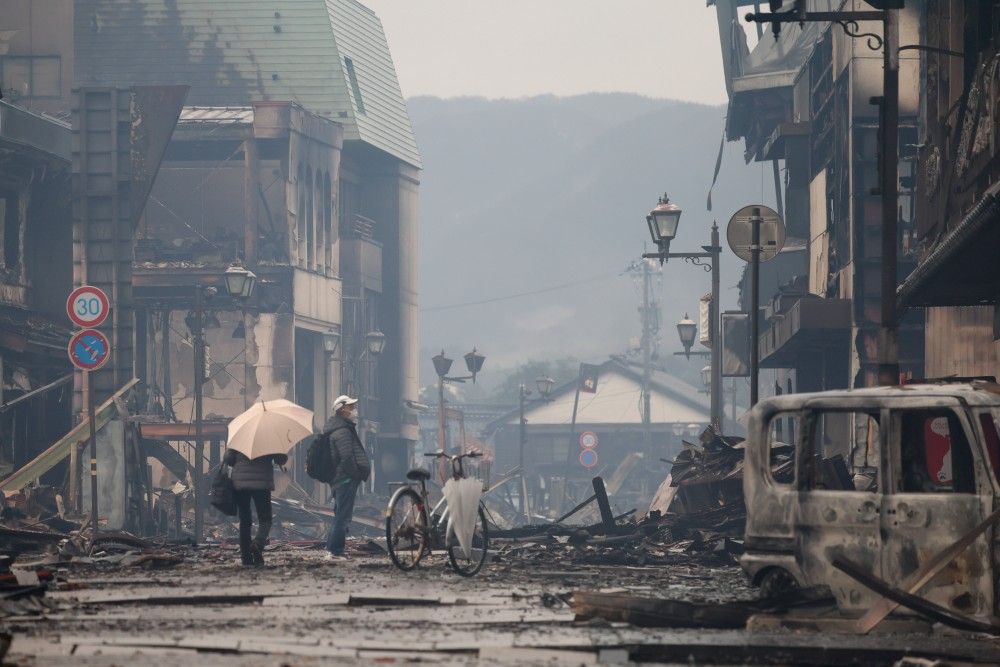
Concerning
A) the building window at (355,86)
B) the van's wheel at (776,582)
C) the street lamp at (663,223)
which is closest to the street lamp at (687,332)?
the street lamp at (663,223)

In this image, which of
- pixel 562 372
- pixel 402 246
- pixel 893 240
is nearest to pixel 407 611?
pixel 893 240

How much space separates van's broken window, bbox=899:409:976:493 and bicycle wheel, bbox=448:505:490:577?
6060 millimetres

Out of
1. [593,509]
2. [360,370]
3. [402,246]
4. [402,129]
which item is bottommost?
[593,509]

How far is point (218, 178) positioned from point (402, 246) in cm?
1240

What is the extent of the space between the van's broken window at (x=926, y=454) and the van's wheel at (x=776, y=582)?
3.99 ft

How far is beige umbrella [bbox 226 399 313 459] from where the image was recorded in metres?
20.0

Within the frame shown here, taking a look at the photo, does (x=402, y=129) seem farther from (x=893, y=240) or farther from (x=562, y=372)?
(x=562, y=372)

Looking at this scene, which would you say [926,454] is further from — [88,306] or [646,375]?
[646,375]

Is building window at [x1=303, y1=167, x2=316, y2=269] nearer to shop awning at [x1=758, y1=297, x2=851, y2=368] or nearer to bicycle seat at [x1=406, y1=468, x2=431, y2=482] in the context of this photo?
shop awning at [x1=758, y1=297, x2=851, y2=368]

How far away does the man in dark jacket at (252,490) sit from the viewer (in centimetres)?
2012

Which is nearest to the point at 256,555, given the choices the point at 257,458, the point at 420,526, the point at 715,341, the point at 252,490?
the point at 252,490

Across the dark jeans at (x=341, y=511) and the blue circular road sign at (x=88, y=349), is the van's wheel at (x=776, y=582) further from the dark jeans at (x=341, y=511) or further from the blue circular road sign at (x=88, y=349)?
the blue circular road sign at (x=88, y=349)

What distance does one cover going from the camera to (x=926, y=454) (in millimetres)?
13070

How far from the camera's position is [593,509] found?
70.6m
